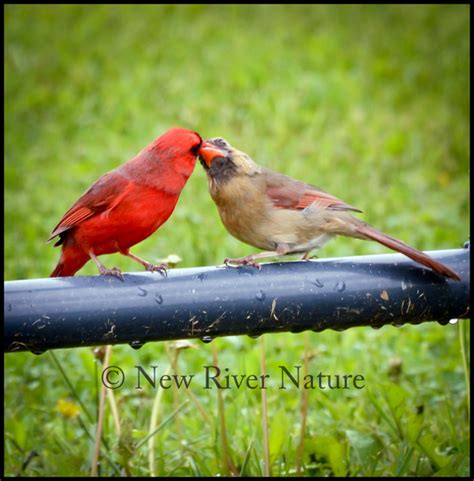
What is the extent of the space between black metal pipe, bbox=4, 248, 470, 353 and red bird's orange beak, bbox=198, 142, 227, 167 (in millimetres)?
539

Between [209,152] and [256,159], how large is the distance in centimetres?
352

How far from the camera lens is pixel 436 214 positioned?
233 inches

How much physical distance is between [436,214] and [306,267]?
3.67m

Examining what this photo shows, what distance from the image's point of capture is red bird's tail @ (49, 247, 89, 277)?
3049 millimetres

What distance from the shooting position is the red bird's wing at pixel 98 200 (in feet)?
9.34

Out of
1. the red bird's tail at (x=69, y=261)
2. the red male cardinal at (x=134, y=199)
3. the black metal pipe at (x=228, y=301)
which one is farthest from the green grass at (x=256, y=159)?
the black metal pipe at (x=228, y=301)

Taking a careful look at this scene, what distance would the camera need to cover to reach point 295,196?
10.5ft

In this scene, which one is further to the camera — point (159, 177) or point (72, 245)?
point (72, 245)

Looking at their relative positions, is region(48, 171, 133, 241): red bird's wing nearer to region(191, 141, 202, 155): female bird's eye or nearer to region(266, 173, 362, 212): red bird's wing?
region(191, 141, 202, 155): female bird's eye

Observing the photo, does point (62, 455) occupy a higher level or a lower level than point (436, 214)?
lower

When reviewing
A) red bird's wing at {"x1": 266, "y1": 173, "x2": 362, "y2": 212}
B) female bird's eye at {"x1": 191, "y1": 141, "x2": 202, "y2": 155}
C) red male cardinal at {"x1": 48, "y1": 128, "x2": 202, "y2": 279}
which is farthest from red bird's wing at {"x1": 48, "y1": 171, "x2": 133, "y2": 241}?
red bird's wing at {"x1": 266, "y1": 173, "x2": 362, "y2": 212}

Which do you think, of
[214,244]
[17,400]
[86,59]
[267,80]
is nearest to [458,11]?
[267,80]

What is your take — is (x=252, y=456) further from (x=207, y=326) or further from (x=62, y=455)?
(x=207, y=326)

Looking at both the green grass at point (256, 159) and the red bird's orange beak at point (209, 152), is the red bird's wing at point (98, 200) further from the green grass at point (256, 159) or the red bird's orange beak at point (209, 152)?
the green grass at point (256, 159)
